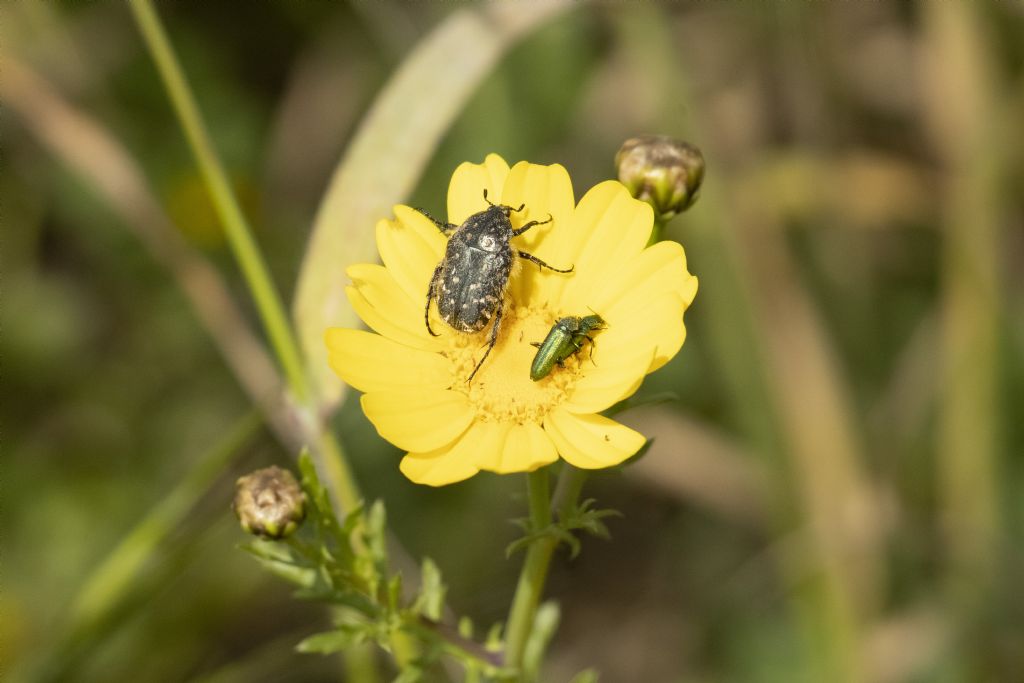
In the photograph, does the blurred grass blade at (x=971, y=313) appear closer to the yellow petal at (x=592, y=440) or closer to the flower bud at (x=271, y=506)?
the yellow petal at (x=592, y=440)

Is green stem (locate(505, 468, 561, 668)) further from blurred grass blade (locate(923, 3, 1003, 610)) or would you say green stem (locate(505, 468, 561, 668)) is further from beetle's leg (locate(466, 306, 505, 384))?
blurred grass blade (locate(923, 3, 1003, 610))

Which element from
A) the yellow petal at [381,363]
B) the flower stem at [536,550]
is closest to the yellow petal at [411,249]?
the yellow petal at [381,363]

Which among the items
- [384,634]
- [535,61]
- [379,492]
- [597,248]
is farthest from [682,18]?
[384,634]

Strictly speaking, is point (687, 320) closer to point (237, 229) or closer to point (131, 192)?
point (131, 192)

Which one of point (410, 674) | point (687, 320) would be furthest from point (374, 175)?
point (687, 320)

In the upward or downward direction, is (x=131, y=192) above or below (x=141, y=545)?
above

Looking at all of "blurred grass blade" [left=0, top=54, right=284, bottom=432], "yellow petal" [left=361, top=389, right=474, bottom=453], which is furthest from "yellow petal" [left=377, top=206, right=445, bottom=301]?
"blurred grass blade" [left=0, top=54, right=284, bottom=432]
